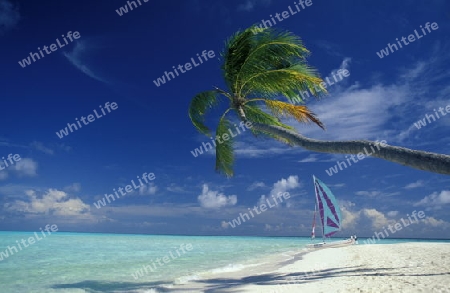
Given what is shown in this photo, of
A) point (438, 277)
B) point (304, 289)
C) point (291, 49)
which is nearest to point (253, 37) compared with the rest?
point (291, 49)

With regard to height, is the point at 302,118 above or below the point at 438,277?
above

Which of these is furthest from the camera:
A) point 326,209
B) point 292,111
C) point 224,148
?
point 326,209

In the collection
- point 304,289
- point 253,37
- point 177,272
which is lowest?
point 304,289

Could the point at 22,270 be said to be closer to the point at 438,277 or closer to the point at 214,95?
the point at 214,95

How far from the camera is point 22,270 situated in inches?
554

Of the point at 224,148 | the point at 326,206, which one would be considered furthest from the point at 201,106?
the point at 326,206

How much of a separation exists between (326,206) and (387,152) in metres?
21.2

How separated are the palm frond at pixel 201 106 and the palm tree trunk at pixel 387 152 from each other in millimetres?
4541

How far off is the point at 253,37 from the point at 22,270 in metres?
13.8

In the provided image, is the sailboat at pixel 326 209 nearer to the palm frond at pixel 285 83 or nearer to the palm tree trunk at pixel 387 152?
the palm frond at pixel 285 83

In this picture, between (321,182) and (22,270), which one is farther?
(321,182)

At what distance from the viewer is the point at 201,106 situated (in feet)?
36.2

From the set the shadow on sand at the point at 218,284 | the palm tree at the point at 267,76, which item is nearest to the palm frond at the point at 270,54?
the palm tree at the point at 267,76

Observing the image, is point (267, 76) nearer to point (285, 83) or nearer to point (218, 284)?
point (285, 83)
